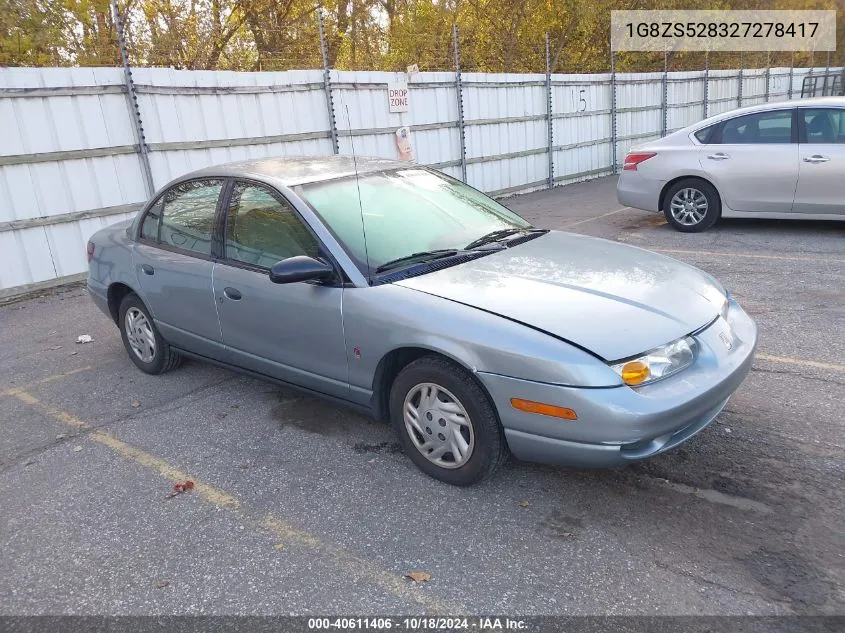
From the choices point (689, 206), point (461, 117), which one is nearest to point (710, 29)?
point (461, 117)

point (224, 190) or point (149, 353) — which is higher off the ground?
point (224, 190)

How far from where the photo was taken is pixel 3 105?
7273mm

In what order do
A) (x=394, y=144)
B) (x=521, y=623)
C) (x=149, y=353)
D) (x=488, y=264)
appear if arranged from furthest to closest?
(x=394, y=144) < (x=149, y=353) < (x=488, y=264) < (x=521, y=623)

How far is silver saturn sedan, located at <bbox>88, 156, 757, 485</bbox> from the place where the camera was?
286cm

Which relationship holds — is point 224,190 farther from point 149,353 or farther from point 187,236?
point 149,353

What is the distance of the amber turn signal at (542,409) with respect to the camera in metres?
2.81

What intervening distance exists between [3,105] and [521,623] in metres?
7.60

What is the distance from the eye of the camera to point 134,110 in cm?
829

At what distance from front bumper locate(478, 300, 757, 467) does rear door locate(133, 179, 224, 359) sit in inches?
82.7

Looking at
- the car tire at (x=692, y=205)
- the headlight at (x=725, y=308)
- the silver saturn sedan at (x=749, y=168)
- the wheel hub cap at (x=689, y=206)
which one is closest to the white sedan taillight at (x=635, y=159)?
the silver saturn sedan at (x=749, y=168)

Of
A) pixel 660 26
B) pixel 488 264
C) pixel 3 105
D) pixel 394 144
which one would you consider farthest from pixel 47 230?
pixel 660 26

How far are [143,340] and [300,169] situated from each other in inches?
74.7

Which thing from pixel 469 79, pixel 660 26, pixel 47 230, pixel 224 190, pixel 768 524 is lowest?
pixel 768 524

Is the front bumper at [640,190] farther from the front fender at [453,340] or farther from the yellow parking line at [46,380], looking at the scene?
the yellow parking line at [46,380]
